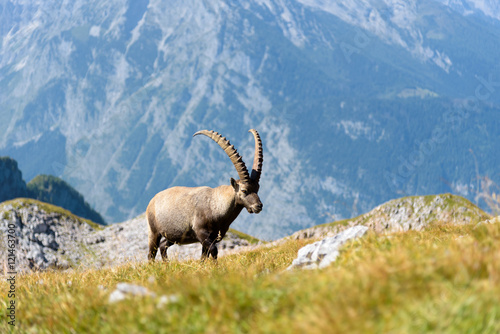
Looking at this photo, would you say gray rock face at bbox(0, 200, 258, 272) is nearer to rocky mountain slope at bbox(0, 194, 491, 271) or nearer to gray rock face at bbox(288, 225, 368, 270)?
rocky mountain slope at bbox(0, 194, 491, 271)

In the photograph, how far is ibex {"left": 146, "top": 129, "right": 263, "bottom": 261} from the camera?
14.5m

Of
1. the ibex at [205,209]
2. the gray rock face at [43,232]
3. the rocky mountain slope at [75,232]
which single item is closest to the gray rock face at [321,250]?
the ibex at [205,209]

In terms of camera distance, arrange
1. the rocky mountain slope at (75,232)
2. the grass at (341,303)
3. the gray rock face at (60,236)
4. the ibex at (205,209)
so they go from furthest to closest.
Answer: the gray rock face at (60,236)
the rocky mountain slope at (75,232)
the ibex at (205,209)
the grass at (341,303)

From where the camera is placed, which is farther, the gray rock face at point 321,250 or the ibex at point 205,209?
the ibex at point 205,209

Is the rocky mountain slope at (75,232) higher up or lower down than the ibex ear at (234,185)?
lower down

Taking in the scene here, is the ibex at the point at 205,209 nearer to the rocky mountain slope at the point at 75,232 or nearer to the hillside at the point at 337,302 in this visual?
the hillside at the point at 337,302

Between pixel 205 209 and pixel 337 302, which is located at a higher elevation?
pixel 337 302

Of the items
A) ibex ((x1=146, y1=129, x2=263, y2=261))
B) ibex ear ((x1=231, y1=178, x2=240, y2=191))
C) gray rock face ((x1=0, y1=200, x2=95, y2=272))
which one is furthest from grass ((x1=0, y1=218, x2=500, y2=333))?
gray rock face ((x1=0, y1=200, x2=95, y2=272))

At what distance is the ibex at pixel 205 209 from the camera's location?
14.5 meters

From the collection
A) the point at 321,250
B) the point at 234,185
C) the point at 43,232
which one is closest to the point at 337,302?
the point at 321,250

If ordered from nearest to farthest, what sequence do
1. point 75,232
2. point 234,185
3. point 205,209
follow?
point 234,185 < point 205,209 < point 75,232

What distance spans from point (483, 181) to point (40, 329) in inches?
302

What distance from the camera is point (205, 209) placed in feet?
48.6

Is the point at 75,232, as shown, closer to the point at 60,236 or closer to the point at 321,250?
the point at 60,236
